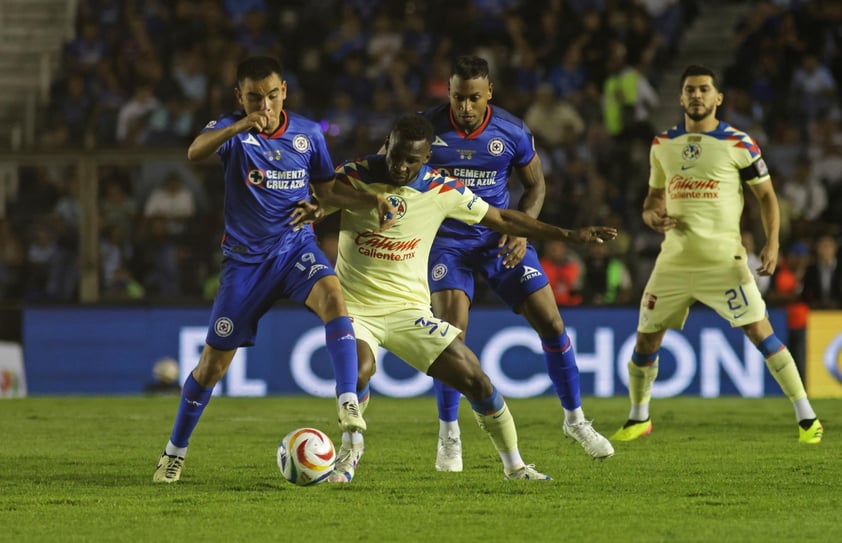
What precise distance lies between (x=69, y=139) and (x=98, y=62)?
228 cm

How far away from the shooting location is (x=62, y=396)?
14688mm

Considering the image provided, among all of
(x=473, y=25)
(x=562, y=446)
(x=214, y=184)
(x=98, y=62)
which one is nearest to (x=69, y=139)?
(x=98, y=62)

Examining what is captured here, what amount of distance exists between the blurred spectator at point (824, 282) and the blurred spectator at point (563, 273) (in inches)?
92.7

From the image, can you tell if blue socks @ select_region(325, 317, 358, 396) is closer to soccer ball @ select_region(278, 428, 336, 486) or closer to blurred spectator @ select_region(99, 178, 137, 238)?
soccer ball @ select_region(278, 428, 336, 486)

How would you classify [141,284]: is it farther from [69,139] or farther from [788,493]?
[788,493]

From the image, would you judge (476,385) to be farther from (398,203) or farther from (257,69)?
(257,69)

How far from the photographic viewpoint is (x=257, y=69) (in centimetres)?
722

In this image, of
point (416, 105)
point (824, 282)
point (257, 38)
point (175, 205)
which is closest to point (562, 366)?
point (824, 282)

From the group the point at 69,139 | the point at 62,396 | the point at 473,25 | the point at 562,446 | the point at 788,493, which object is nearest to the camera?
the point at 788,493

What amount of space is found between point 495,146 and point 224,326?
2.13 meters

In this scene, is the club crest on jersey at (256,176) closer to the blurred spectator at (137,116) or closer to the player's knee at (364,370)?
the player's knee at (364,370)

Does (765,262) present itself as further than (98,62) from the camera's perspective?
No

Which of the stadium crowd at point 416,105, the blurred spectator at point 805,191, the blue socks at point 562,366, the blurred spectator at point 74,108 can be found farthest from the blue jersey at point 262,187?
the blurred spectator at point 74,108

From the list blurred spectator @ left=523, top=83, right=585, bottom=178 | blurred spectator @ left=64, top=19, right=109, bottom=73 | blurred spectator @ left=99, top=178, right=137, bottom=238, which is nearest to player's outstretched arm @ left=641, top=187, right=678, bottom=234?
blurred spectator @ left=523, top=83, right=585, bottom=178
